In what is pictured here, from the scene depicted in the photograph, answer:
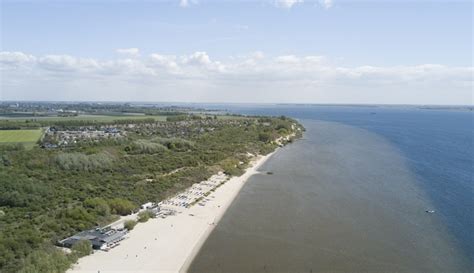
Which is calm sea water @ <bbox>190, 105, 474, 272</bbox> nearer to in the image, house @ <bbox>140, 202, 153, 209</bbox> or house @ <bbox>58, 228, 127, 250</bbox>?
house @ <bbox>58, 228, 127, 250</bbox>

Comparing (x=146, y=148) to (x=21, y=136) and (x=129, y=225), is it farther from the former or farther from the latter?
(x=129, y=225)

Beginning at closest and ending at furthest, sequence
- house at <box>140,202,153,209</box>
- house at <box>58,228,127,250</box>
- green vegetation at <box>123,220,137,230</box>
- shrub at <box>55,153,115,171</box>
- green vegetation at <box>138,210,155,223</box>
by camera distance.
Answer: house at <box>58,228,127,250</box>, green vegetation at <box>123,220,137,230</box>, green vegetation at <box>138,210,155,223</box>, house at <box>140,202,153,209</box>, shrub at <box>55,153,115,171</box>

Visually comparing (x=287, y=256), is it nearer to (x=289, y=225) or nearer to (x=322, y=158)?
(x=289, y=225)

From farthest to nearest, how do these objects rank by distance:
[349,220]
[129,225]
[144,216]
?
[349,220], [144,216], [129,225]

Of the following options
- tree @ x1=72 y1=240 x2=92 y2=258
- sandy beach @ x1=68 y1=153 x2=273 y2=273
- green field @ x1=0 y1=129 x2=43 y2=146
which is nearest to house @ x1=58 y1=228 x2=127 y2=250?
sandy beach @ x1=68 y1=153 x2=273 y2=273

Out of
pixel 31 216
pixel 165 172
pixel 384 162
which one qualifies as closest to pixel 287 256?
pixel 31 216

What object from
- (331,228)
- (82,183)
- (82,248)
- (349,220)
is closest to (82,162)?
(82,183)

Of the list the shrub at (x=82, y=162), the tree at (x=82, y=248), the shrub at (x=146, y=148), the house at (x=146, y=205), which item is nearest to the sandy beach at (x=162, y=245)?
the tree at (x=82, y=248)
